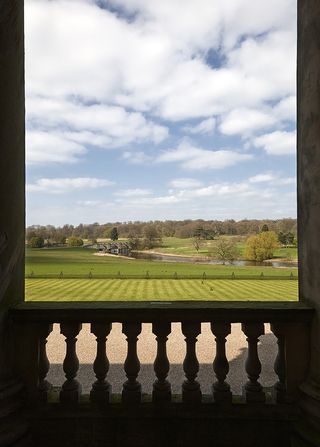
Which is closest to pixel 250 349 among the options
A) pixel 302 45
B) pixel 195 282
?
pixel 302 45

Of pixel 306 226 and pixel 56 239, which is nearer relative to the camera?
pixel 306 226

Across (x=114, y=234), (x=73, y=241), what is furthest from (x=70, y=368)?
(x=114, y=234)

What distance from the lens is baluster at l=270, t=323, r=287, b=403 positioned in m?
2.91

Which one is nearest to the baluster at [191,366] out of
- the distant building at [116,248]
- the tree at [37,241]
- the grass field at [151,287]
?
the tree at [37,241]

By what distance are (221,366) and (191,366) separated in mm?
278

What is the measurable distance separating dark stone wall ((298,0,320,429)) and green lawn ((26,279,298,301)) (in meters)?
22.1

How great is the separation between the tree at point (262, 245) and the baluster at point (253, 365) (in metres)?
2.91

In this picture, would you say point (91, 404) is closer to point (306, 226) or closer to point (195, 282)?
point (306, 226)

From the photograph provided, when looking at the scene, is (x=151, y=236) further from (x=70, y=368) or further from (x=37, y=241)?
(x=70, y=368)

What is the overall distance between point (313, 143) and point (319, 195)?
48 cm

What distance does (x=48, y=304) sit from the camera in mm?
3049

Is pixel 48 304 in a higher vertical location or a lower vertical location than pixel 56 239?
lower

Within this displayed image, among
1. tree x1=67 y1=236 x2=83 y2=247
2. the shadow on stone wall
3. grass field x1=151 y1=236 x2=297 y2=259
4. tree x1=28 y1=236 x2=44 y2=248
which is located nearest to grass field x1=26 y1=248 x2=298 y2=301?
the shadow on stone wall

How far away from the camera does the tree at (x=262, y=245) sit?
19.2 feet
